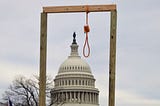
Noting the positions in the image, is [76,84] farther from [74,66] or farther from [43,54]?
[43,54]

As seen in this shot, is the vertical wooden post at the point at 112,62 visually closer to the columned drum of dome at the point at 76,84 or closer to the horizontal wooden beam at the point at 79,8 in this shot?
the horizontal wooden beam at the point at 79,8

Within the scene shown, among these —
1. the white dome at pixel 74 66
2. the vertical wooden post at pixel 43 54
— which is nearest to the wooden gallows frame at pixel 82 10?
the vertical wooden post at pixel 43 54

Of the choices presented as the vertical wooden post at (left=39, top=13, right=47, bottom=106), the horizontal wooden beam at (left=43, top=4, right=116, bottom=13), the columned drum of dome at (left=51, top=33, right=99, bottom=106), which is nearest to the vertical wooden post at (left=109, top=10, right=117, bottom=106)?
the horizontal wooden beam at (left=43, top=4, right=116, bottom=13)

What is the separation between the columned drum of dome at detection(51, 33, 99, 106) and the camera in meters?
120

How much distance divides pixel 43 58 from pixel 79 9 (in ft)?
4.25

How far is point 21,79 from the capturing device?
63.5 metres

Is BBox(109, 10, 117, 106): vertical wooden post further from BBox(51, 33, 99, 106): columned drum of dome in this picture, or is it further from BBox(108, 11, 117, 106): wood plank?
BBox(51, 33, 99, 106): columned drum of dome

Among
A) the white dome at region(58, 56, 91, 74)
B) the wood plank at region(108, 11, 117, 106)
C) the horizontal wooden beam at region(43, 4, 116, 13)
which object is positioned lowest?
the wood plank at region(108, 11, 117, 106)

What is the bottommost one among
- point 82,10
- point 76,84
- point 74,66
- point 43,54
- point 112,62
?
point 112,62

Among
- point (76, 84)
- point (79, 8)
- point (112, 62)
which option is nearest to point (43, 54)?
point (79, 8)

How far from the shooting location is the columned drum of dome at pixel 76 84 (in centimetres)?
12021

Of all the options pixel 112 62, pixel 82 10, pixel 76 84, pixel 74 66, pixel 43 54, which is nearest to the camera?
pixel 112 62

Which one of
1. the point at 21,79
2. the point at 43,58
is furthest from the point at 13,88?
the point at 43,58

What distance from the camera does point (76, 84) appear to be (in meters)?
124
